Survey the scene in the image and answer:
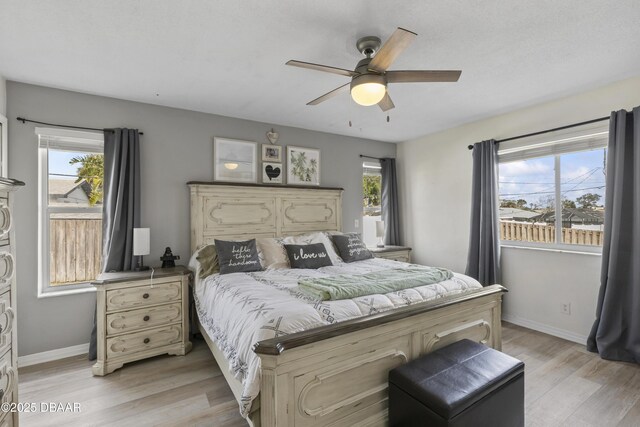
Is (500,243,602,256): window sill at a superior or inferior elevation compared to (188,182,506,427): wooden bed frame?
superior

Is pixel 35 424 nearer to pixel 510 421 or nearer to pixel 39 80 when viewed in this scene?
pixel 39 80

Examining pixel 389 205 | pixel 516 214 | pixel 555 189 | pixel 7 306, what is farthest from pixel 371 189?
pixel 7 306

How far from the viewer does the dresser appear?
1.33m

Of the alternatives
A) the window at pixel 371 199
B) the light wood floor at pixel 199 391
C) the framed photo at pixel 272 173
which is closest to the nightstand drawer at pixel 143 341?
the light wood floor at pixel 199 391

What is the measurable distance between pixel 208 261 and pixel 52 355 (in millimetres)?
1622

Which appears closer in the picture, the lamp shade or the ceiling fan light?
the lamp shade

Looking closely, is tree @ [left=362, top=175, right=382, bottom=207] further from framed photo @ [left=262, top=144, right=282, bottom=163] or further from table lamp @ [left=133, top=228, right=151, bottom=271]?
table lamp @ [left=133, top=228, right=151, bottom=271]

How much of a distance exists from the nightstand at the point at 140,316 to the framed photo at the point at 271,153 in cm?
170

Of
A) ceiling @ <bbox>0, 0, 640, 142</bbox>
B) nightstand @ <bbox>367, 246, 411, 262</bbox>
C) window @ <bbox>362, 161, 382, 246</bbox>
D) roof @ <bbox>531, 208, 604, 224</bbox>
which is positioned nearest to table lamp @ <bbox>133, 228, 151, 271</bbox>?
ceiling @ <bbox>0, 0, 640, 142</bbox>

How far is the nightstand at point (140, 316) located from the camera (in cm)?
253

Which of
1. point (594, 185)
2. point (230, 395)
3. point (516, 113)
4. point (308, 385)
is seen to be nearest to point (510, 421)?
point (308, 385)

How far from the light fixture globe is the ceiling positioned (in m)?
0.33

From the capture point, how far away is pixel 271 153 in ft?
12.8

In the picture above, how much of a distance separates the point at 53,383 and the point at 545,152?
17.1ft
